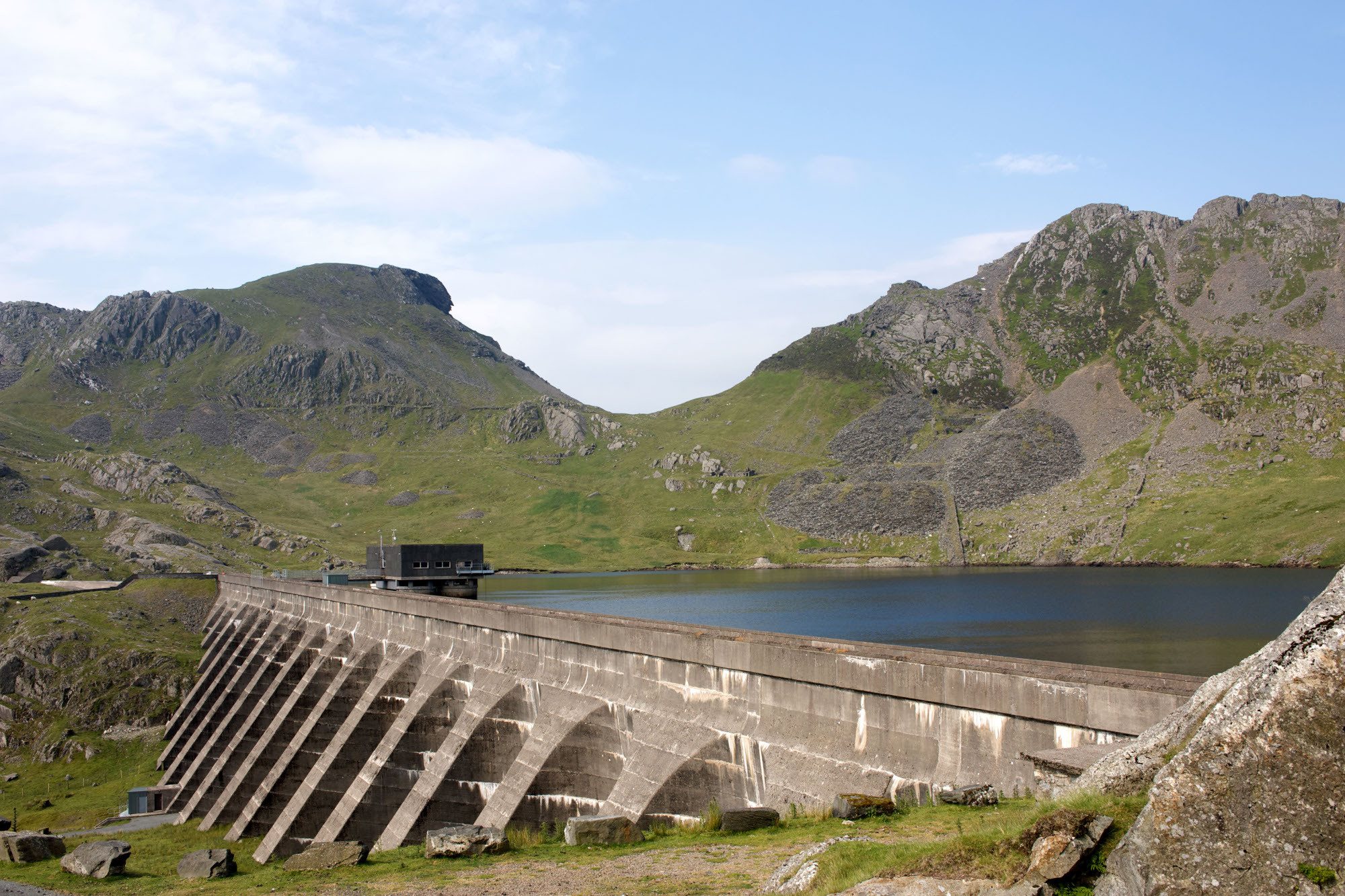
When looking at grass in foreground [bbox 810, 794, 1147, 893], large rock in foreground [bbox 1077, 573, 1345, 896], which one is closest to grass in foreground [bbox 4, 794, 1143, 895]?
grass in foreground [bbox 810, 794, 1147, 893]

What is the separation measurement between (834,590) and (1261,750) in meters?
127

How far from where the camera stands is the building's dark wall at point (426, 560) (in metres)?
61.7

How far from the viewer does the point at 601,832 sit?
1889 cm

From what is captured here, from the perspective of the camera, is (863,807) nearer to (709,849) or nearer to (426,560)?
(709,849)

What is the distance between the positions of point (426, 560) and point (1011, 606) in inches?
2692

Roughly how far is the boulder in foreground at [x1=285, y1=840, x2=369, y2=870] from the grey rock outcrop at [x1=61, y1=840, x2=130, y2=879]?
800cm

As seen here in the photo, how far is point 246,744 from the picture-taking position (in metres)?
44.8

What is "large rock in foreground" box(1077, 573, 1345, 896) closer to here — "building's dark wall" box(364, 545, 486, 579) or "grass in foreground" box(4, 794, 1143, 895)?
"grass in foreground" box(4, 794, 1143, 895)

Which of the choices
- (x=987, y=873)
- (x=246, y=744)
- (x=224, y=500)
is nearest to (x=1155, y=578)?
(x=246, y=744)

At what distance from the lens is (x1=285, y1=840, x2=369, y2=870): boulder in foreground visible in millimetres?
22609

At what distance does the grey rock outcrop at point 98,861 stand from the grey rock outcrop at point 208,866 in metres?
2.10

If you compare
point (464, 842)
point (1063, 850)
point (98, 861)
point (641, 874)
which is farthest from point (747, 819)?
point (98, 861)

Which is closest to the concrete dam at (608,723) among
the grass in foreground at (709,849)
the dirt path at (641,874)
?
the grass in foreground at (709,849)

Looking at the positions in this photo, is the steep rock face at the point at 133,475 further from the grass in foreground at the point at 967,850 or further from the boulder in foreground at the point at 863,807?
the grass in foreground at the point at 967,850
